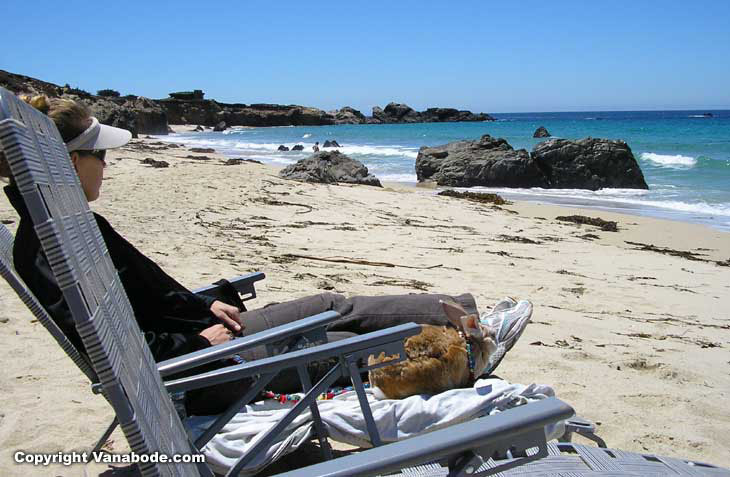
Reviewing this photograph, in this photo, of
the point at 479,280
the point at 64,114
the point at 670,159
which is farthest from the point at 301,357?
the point at 670,159

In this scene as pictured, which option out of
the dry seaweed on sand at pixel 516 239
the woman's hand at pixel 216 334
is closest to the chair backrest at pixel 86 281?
the woman's hand at pixel 216 334

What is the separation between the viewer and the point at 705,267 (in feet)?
22.0

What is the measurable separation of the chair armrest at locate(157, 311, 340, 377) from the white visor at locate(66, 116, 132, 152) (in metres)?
0.74

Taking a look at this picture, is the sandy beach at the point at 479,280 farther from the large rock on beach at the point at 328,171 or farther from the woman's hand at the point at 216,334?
the large rock on beach at the point at 328,171

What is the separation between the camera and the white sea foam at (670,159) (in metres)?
22.5

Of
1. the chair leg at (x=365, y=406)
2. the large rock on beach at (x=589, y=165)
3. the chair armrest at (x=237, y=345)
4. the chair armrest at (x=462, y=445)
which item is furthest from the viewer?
the large rock on beach at (x=589, y=165)

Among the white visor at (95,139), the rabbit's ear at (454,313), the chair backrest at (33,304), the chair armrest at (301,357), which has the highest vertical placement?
the white visor at (95,139)

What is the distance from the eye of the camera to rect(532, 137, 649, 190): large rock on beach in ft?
49.9

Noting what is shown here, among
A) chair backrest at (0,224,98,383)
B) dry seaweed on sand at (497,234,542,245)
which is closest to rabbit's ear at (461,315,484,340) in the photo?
chair backrest at (0,224,98,383)

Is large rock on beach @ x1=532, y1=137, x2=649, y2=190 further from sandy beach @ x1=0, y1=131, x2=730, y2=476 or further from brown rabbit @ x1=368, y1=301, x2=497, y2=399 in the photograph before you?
brown rabbit @ x1=368, y1=301, x2=497, y2=399

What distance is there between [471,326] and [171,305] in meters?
1.25

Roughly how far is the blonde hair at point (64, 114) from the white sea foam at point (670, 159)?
22.8 m

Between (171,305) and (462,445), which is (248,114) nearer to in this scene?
(171,305)

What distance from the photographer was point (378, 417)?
99.0 inches
